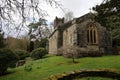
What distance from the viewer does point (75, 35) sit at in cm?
3055

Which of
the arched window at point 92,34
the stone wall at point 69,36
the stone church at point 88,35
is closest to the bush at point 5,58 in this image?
the stone church at point 88,35

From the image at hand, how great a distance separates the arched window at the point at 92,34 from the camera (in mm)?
31302

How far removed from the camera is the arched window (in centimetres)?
3130

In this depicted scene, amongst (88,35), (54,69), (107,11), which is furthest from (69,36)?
(107,11)

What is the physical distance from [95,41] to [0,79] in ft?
58.0

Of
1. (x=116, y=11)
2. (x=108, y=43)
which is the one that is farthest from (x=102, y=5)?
(x=108, y=43)

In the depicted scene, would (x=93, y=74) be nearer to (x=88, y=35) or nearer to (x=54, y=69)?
(x=54, y=69)

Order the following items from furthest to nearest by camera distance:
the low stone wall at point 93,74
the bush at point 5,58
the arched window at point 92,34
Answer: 1. the arched window at point 92,34
2. the bush at point 5,58
3. the low stone wall at point 93,74

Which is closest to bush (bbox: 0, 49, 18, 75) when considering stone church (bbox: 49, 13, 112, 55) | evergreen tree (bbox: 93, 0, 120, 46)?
evergreen tree (bbox: 93, 0, 120, 46)

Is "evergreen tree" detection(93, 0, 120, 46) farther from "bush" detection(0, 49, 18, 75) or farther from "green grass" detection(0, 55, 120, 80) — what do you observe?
"bush" detection(0, 49, 18, 75)

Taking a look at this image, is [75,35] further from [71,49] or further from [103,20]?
[103,20]

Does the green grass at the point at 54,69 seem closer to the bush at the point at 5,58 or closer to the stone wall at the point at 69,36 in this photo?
the bush at the point at 5,58

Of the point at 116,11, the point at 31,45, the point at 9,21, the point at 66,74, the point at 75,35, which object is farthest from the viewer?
the point at 31,45

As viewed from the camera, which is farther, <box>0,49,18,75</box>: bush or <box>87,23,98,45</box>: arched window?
<box>87,23,98,45</box>: arched window
